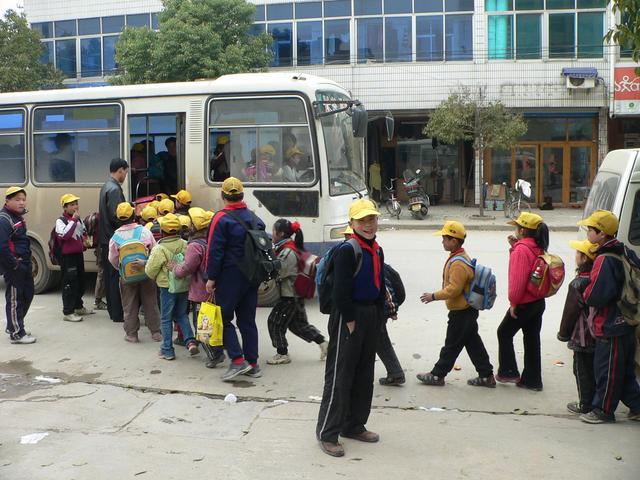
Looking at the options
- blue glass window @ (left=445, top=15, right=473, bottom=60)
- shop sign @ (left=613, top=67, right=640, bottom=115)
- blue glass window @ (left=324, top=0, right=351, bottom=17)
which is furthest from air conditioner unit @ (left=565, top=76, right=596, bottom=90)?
blue glass window @ (left=324, top=0, right=351, bottom=17)

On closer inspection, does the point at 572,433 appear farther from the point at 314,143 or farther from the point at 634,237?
the point at 314,143

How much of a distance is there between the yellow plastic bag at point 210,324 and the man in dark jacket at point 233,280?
66 mm

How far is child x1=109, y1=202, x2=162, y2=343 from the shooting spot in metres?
8.18

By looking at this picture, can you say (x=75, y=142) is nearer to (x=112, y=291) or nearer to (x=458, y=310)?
(x=112, y=291)

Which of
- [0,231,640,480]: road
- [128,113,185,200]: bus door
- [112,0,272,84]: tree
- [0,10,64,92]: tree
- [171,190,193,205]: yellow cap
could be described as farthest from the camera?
[0,10,64,92]: tree

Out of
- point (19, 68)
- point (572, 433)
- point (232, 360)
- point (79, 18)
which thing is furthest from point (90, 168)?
point (79, 18)

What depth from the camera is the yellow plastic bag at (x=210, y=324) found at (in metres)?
6.80

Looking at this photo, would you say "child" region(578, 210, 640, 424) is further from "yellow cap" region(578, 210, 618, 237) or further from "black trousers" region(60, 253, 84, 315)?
"black trousers" region(60, 253, 84, 315)

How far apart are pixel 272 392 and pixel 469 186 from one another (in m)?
22.6

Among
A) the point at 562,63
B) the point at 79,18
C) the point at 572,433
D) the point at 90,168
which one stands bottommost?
the point at 572,433

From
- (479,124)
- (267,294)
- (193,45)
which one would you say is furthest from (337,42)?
(267,294)

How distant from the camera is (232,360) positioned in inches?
275

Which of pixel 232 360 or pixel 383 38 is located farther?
pixel 383 38

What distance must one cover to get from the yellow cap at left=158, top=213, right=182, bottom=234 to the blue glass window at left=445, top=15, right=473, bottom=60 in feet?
66.0
